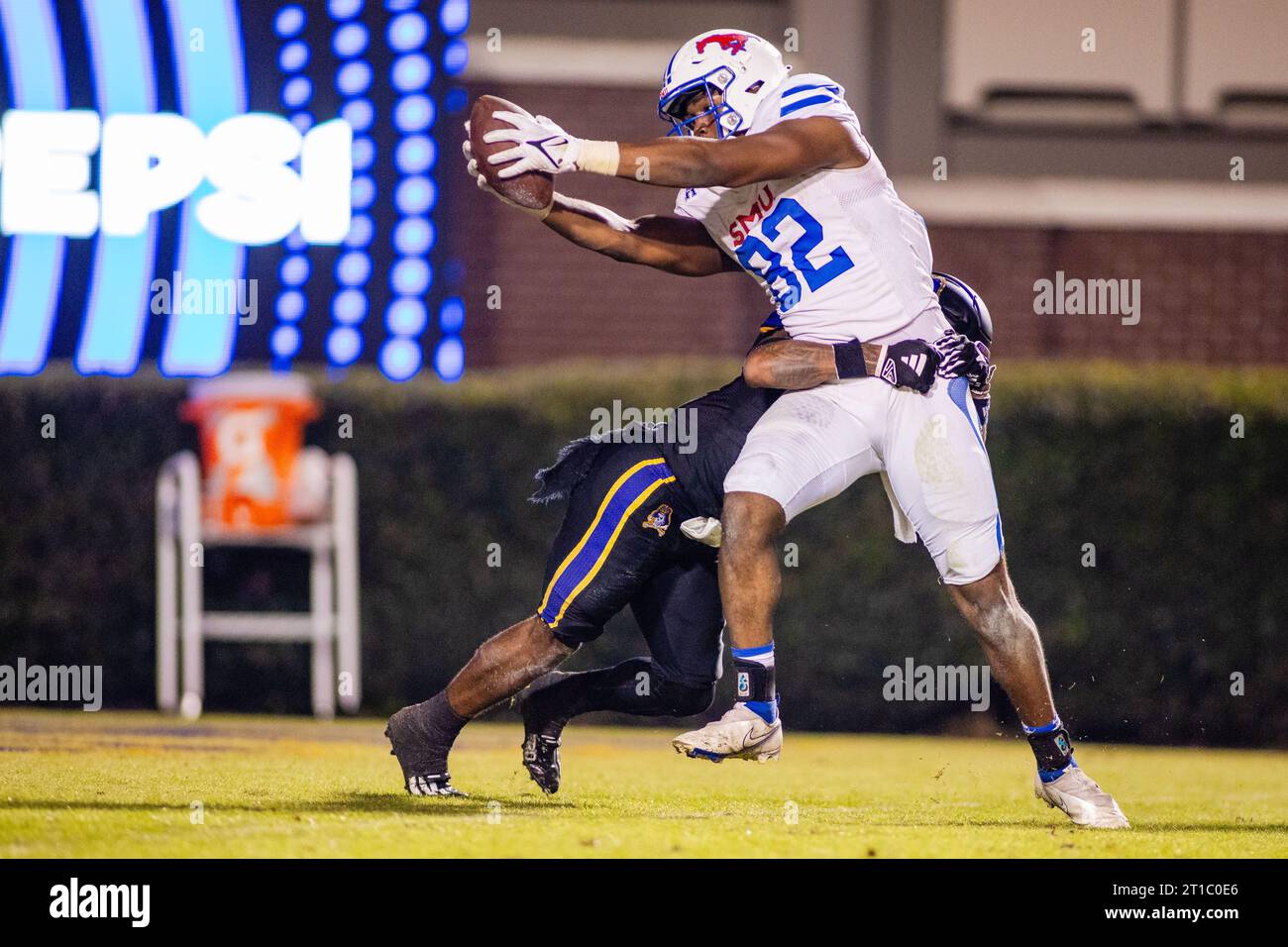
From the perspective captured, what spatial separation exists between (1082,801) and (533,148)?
2.42 meters

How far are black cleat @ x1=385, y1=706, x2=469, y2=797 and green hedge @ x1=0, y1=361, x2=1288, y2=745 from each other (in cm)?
379

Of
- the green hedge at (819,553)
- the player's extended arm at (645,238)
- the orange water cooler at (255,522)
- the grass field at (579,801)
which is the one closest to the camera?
the grass field at (579,801)

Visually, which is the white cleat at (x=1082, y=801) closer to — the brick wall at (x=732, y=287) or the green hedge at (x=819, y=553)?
the green hedge at (x=819, y=553)

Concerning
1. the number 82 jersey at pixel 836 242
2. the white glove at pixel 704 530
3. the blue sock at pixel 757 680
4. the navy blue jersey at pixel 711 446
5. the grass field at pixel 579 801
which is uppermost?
the number 82 jersey at pixel 836 242

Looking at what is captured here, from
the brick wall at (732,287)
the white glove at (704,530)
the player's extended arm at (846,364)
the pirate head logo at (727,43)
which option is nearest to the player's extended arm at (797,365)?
the player's extended arm at (846,364)

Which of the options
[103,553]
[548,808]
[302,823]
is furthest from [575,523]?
[103,553]

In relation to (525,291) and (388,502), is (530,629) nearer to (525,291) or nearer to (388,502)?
(388,502)

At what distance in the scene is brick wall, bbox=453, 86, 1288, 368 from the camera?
11555mm

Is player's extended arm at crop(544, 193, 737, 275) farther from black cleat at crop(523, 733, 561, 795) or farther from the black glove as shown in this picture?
black cleat at crop(523, 733, 561, 795)

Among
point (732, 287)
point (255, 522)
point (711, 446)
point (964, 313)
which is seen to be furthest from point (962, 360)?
point (732, 287)

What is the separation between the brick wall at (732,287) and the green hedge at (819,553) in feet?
6.73

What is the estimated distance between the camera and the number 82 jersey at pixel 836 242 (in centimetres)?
529

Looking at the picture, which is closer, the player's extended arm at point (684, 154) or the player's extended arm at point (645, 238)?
the player's extended arm at point (684, 154)

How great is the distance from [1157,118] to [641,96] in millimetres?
3364
